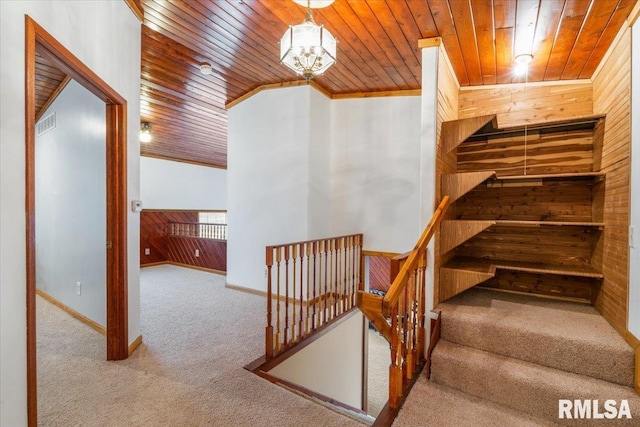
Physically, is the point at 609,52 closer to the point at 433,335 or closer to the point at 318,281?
the point at 433,335

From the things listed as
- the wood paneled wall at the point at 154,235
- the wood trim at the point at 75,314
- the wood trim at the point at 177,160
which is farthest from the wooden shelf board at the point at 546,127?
the wood trim at the point at 177,160

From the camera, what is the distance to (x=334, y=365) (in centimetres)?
352

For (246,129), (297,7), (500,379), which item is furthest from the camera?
(246,129)

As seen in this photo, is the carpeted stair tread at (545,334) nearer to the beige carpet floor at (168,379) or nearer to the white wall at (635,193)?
the white wall at (635,193)

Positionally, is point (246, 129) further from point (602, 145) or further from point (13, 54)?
point (602, 145)

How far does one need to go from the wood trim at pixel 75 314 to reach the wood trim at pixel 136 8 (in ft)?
9.34

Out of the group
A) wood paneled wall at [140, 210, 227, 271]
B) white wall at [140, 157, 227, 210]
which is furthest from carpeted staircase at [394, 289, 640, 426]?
white wall at [140, 157, 227, 210]

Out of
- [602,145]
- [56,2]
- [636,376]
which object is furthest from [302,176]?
[636,376]

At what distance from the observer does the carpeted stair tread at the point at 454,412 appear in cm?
180

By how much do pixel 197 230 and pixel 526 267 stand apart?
246 inches

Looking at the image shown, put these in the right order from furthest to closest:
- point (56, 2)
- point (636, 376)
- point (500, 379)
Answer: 1. point (500, 379)
2. point (636, 376)
3. point (56, 2)

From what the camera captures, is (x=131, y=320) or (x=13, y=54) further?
(x=131, y=320)

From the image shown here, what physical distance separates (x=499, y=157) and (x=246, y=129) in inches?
132

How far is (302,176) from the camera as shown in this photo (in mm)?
4035
